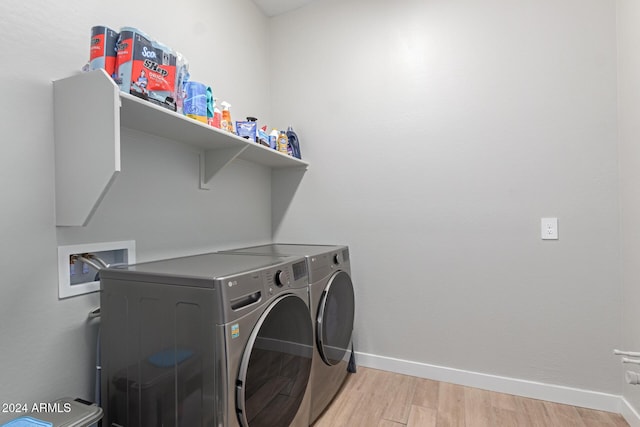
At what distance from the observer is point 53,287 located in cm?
106

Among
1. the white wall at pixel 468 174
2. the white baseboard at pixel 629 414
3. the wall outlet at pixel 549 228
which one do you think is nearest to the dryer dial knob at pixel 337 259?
the white wall at pixel 468 174

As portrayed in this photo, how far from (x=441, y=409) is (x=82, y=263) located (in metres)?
1.81

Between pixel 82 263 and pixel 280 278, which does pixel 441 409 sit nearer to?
pixel 280 278

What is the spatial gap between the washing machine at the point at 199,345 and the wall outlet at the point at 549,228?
143 cm

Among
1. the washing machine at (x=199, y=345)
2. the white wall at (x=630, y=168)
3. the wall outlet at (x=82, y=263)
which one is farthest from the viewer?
the white wall at (x=630, y=168)

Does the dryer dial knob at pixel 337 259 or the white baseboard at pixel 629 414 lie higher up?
the dryer dial knob at pixel 337 259

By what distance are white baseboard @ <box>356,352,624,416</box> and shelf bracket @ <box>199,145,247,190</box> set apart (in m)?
1.52

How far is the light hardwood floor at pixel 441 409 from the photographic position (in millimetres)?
1512

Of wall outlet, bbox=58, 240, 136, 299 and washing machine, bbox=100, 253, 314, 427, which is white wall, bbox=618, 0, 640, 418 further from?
wall outlet, bbox=58, 240, 136, 299

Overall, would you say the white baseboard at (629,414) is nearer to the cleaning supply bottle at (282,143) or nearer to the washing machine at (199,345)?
the washing machine at (199,345)

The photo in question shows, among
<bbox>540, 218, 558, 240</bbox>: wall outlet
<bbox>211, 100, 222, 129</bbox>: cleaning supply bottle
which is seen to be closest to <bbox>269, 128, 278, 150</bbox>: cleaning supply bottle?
<bbox>211, 100, 222, 129</bbox>: cleaning supply bottle

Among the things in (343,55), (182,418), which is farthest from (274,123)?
(182,418)

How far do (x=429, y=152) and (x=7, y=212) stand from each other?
1.97 m

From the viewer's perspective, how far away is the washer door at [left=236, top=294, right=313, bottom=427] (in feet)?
3.22
